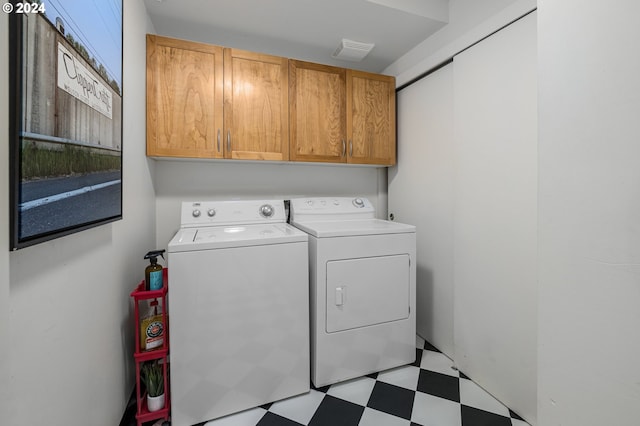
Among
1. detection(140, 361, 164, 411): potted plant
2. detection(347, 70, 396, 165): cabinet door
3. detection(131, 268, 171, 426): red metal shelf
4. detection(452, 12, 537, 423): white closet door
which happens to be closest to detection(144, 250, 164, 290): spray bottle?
detection(131, 268, 171, 426): red metal shelf

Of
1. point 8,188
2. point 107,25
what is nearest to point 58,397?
point 8,188

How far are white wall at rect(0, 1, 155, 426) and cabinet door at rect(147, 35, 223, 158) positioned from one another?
9 centimetres

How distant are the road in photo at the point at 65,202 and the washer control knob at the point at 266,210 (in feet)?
3.50

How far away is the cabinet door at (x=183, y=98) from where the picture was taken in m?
1.73

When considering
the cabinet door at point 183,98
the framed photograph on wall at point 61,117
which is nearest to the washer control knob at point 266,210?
the cabinet door at point 183,98

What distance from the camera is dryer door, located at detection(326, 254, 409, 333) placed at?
5.38 ft

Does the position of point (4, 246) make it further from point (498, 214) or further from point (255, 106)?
point (498, 214)

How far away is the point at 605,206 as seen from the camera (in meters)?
0.67

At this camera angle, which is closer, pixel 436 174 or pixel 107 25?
pixel 107 25

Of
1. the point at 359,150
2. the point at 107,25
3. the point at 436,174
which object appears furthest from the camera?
the point at 359,150

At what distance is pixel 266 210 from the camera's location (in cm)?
208

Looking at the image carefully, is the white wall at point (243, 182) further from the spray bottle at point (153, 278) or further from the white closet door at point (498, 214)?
the white closet door at point (498, 214)

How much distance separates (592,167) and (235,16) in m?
2.06

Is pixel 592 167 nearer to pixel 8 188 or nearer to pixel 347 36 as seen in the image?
pixel 8 188
